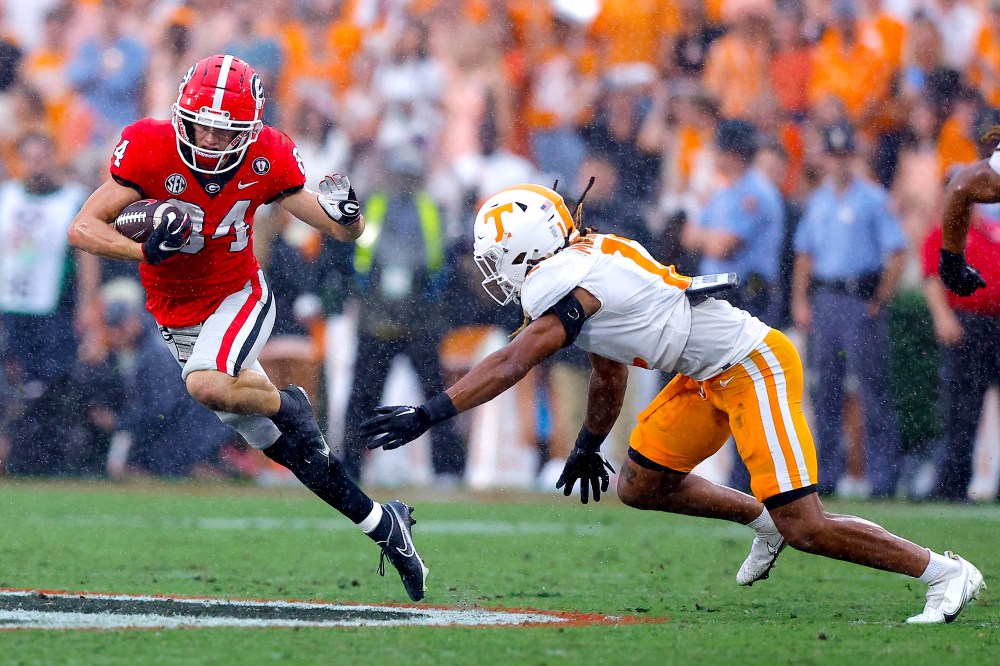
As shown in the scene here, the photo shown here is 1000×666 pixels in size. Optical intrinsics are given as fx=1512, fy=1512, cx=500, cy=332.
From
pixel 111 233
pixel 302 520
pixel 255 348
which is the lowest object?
pixel 302 520

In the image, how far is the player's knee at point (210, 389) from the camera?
5312 millimetres

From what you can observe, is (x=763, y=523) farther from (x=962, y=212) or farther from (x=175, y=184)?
(x=175, y=184)

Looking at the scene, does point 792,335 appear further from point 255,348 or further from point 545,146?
point 255,348

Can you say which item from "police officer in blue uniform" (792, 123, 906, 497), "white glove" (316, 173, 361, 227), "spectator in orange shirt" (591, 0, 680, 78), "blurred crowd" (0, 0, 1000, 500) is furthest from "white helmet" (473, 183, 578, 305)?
"spectator in orange shirt" (591, 0, 680, 78)

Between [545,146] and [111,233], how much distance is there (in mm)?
5404

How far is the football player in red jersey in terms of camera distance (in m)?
5.27

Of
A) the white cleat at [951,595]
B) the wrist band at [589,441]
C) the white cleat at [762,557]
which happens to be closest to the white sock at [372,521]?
the wrist band at [589,441]

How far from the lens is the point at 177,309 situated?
18.7ft

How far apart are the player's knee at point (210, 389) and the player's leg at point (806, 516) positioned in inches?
71.1

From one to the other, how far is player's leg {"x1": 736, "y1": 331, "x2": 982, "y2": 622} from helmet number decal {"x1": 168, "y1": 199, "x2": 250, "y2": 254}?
197cm

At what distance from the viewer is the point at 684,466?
17.8 feet

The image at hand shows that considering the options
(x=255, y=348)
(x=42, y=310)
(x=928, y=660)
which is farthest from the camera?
(x=42, y=310)

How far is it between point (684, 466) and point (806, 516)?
584mm

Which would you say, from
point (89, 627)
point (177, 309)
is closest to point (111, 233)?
point (177, 309)
